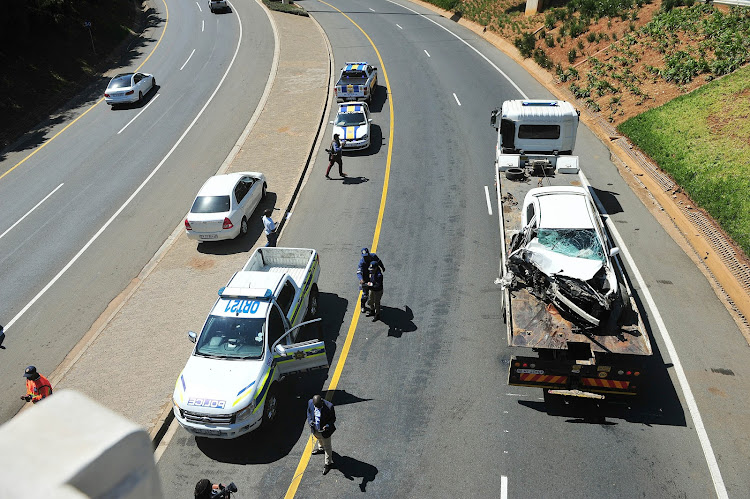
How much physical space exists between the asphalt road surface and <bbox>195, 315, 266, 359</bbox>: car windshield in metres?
1.43

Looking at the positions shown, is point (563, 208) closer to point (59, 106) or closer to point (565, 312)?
point (565, 312)

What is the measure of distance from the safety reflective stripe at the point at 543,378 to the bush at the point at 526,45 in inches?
1134

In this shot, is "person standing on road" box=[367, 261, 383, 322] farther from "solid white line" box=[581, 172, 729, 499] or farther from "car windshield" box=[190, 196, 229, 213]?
"car windshield" box=[190, 196, 229, 213]

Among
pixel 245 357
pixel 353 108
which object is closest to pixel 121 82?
pixel 353 108

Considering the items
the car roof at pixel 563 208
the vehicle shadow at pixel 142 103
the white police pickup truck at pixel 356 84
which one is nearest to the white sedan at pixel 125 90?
the vehicle shadow at pixel 142 103

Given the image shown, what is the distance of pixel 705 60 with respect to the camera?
1017 inches

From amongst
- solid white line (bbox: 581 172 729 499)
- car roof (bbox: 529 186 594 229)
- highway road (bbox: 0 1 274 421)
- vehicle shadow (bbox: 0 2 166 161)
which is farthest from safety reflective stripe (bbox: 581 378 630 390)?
vehicle shadow (bbox: 0 2 166 161)

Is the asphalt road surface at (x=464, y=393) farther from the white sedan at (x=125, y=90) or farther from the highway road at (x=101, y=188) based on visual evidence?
the white sedan at (x=125, y=90)

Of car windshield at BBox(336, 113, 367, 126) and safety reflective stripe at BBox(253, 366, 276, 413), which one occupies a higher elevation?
car windshield at BBox(336, 113, 367, 126)

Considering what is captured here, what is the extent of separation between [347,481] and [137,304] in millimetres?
8861

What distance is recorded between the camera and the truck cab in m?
10.9

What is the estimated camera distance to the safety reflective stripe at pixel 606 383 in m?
11.2

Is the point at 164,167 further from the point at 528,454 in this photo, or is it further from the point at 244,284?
the point at 528,454

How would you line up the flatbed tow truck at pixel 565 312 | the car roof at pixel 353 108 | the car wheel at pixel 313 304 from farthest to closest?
1. the car roof at pixel 353 108
2. the car wheel at pixel 313 304
3. the flatbed tow truck at pixel 565 312
